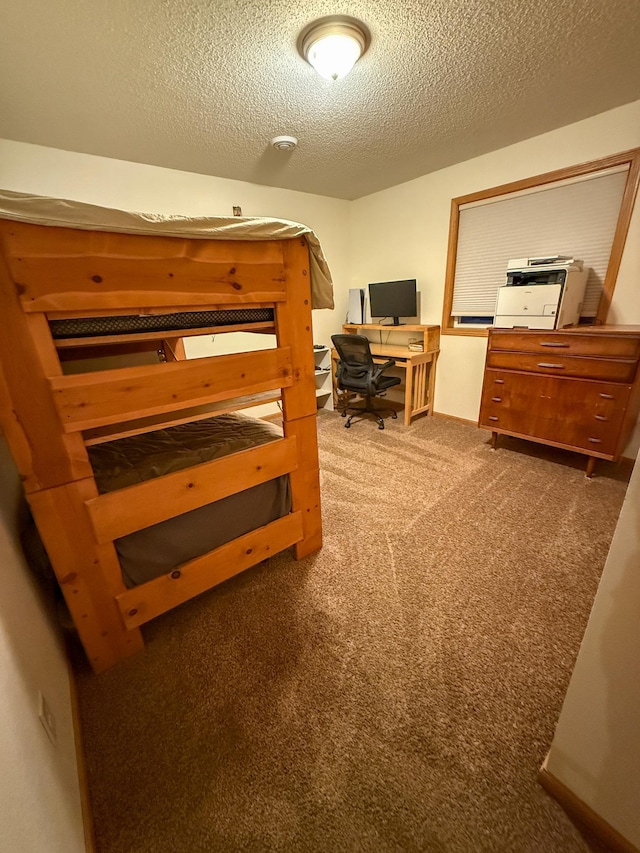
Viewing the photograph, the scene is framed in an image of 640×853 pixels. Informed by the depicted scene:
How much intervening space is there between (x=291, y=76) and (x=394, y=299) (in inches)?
86.4

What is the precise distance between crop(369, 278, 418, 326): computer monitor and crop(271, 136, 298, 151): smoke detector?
1586mm

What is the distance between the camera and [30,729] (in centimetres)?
73

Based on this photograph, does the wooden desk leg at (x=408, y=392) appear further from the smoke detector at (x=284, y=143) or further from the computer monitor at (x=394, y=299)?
the smoke detector at (x=284, y=143)

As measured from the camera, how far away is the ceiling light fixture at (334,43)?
145 cm

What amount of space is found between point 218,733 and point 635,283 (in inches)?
141

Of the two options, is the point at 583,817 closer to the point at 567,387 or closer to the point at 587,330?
the point at 567,387

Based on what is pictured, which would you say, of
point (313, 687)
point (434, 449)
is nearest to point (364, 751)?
point (313, 687)

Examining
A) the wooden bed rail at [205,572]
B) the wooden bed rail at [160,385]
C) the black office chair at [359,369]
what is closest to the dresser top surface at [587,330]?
the black office chair at [359,369]

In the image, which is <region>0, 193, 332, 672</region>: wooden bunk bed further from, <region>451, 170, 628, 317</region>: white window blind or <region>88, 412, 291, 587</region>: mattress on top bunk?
<region>451, 170, 628, 317</region>: white window blind

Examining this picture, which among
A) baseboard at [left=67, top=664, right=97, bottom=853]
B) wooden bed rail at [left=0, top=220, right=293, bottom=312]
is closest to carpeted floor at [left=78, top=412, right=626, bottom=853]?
baseboard at [left=67, top=664, right=97, bottom=853]

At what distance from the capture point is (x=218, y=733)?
1066 mm

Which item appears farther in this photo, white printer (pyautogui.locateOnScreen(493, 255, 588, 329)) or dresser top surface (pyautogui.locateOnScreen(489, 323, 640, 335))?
white printer (pyautogui.locateOnScreen(493, 255, 588, 329))

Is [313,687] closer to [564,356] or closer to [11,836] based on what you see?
[11,836]

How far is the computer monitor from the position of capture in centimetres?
358
